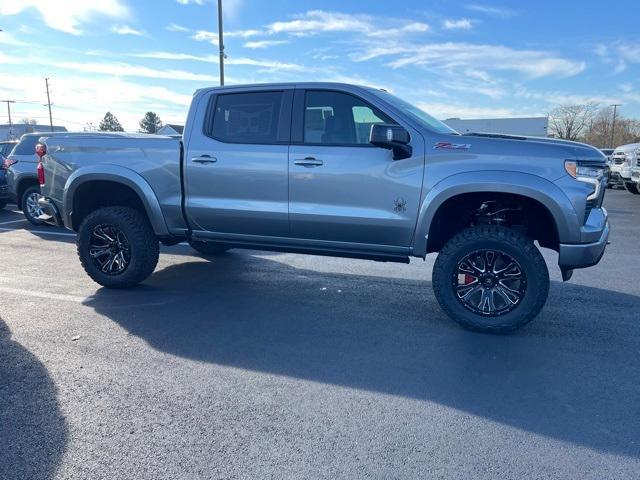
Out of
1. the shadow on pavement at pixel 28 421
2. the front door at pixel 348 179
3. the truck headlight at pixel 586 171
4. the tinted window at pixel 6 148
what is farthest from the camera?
the tinted window at pixel 6 148

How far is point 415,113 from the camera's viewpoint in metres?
4.88

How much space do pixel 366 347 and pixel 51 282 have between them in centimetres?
401

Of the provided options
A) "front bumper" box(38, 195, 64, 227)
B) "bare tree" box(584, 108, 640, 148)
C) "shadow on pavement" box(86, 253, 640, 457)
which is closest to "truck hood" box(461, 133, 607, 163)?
Result: "shadow on pavement" box(86, 253, 640, 457)

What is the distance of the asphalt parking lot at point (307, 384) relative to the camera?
2.63 meters

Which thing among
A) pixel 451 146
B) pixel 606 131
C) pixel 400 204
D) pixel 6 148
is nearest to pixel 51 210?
pixel 400 204

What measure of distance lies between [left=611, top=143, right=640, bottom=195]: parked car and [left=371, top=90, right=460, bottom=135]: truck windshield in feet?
43.1

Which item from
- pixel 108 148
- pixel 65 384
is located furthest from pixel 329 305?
pixel 108 148

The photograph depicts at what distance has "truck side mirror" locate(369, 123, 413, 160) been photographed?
416 cm

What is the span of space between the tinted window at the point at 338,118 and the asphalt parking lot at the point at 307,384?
5.43 ft

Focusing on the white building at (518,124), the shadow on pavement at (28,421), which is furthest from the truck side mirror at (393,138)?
the white building at (518,124)

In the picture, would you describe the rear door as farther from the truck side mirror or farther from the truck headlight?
the truck headlight

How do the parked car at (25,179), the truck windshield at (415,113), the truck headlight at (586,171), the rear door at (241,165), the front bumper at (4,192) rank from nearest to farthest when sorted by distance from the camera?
the truck headlight at (586,171) → the truck windshield at (415,113) → the rear door at (241,165) → the parked car at (25,179) → the front bumper at (4,192)

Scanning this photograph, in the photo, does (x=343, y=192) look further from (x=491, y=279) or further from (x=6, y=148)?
(x=6, y=148)

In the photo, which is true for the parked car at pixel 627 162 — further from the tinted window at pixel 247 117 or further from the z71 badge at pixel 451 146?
the tinted window at pixel 247 117
